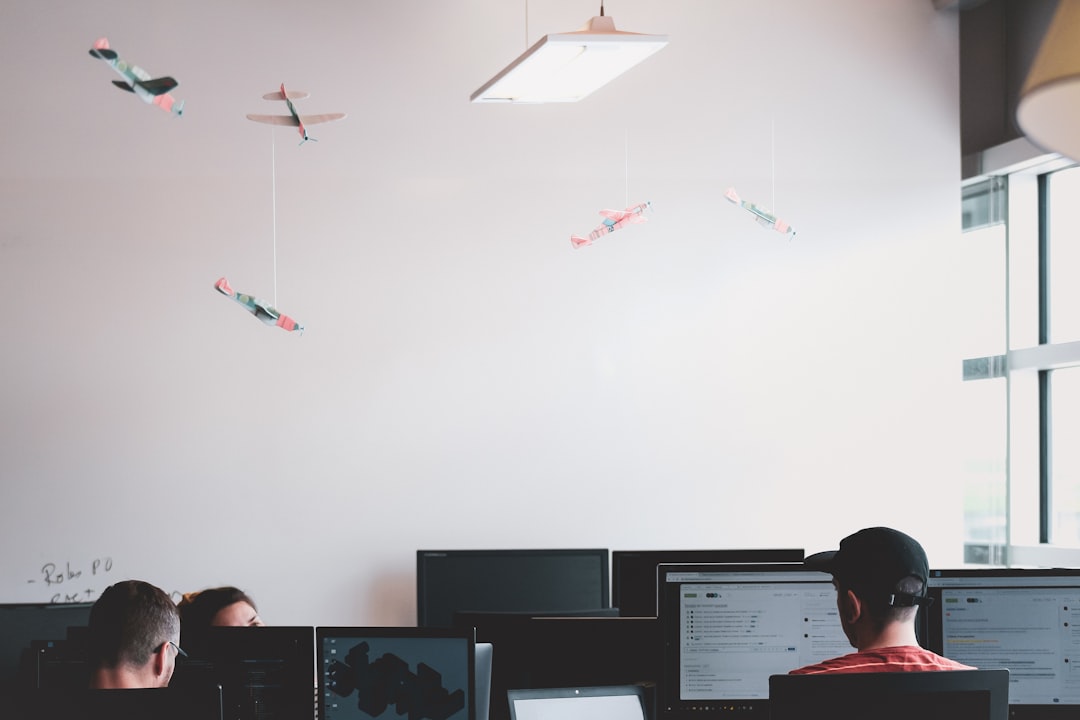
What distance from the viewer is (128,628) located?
2.49 meters

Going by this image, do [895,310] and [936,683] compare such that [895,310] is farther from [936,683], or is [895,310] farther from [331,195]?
[936,683]

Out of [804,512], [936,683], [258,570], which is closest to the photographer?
[936,683]

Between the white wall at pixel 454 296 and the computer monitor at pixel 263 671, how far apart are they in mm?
2424

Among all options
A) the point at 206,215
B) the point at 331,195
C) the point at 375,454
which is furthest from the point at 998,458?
the point at 206,215

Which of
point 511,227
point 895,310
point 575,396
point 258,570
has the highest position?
point 511,227

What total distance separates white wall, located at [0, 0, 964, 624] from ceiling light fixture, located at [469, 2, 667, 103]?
1114mm

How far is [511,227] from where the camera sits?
5359mm

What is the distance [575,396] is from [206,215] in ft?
5.74

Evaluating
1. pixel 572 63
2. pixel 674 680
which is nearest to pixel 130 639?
pixel 674 680

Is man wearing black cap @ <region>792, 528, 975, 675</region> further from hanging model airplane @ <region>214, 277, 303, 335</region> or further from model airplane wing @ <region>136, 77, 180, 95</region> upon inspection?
hanging model airplane @ <region>214, 277, 303, 335</region>

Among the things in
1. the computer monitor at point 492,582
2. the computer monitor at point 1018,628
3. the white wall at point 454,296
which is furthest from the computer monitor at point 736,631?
the white wall at point 454,296

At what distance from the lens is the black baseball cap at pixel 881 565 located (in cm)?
243

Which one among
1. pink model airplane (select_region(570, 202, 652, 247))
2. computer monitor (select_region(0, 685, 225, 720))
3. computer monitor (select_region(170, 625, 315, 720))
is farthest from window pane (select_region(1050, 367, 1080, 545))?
computer monitor (select_region(0, 685, 225, 720))

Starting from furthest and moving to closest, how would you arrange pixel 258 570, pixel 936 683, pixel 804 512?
pixel 804 512 → pixel 258 570 → pixel 936 683
